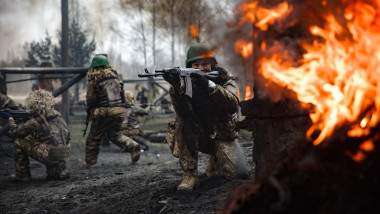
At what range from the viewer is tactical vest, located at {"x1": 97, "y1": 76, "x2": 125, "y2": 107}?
7.27m

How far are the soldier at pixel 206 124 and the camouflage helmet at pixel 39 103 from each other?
2.22 m

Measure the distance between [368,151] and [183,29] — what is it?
943 inches

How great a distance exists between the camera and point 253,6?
3.18 meters

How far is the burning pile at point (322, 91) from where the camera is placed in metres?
1.91

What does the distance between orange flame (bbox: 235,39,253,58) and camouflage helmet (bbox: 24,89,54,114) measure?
3569 mm

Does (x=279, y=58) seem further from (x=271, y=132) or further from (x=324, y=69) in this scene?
(x=271, y=132)

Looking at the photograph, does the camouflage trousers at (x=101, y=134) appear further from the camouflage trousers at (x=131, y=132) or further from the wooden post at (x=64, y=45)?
the wooden post at (x=64, y=45)

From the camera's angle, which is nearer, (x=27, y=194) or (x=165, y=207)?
(x=165, y=207)

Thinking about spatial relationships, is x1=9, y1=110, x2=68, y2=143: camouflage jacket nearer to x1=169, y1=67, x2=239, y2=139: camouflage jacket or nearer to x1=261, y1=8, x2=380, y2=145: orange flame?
x1=169, y1=67, x2=239, y2=139: camouflage jacket

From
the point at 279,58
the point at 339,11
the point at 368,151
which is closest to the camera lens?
the point at 368,151

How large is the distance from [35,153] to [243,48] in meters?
3.83

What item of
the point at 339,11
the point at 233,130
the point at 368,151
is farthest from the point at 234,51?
the point at 368,151

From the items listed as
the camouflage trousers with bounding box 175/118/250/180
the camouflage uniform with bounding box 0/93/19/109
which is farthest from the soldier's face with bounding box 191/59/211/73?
the camouflage uniform with bounding box 0/93/19/109

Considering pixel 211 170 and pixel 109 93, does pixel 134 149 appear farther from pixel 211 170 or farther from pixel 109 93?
pixel 211 170
